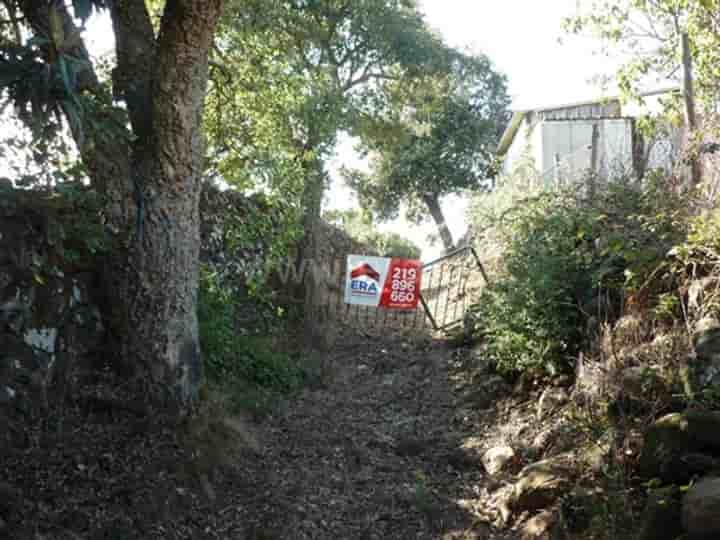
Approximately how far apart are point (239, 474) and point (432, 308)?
7.84m

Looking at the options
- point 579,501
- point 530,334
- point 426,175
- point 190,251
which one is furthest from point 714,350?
point 426,175

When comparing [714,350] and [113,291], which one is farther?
→ [113,291]

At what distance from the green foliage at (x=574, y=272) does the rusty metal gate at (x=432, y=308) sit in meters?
3.33

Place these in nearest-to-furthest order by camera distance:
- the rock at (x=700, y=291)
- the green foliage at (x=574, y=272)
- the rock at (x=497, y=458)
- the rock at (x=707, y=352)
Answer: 1. the rock at (x=707, y=352)
2. the rock at (x=700, y=291)
3. the rock at (x=497, y=458)
4. the green foliage at (x=574, y=272)

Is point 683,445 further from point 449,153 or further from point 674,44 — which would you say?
point 449,153

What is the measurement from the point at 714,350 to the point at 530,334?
8.35ft

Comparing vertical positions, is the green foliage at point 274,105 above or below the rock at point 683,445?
above

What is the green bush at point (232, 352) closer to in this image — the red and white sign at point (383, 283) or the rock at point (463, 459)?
the rock at point (463, 459)

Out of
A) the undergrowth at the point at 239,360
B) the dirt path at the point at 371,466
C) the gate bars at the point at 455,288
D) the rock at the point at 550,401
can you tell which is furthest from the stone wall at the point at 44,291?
the gate bars at the point at 455,288

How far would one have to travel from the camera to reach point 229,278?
8.92m

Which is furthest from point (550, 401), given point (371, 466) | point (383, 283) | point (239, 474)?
point (383, 283)

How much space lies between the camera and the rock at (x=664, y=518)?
3759mm

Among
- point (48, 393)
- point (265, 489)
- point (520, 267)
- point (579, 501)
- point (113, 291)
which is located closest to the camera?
point (579, 501)

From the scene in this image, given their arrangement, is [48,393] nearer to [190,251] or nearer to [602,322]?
[190,251]
